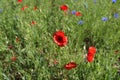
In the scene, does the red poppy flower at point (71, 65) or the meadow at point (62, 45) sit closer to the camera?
the red poppy flower at point (71, 65)

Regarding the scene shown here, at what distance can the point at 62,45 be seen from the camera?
1.90 metres

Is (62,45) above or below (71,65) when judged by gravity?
above

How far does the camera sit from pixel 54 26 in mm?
2855

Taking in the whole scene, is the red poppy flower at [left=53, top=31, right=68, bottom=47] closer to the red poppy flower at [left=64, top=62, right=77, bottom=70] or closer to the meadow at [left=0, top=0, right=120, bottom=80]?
the meadow at [left=0, top=0, right=120, bottom=80]

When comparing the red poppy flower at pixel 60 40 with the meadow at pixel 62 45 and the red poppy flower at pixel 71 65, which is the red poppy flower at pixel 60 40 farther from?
the red poppy flower at pixel 71 65

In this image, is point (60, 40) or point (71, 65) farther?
point (60, 40)

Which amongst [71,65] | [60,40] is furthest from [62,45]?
[71,65]

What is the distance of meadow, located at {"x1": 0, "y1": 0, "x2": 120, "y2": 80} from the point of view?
6.34ft

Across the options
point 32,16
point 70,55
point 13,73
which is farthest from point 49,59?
point 32,16

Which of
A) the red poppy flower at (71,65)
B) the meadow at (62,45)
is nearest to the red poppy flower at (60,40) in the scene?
the meadow at (62,45)

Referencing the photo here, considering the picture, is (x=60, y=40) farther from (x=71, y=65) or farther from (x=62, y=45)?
(x=71, y=65)

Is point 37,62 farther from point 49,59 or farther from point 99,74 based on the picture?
point 99,74

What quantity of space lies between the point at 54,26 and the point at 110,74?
47.0 inches

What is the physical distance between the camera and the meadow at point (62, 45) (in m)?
1.93
